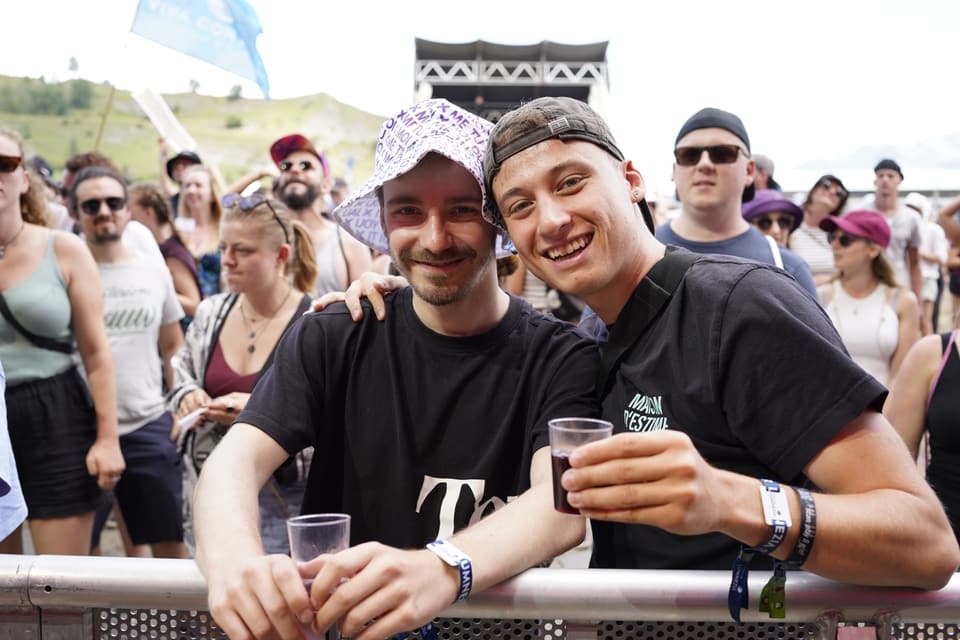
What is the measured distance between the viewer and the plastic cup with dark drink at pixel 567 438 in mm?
1323

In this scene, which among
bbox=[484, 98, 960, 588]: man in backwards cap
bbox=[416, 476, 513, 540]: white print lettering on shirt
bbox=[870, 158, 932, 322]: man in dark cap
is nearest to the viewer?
bbox=[484, 98, 960, 588]: man in backwards cap

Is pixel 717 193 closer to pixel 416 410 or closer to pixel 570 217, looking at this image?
pixel 570 217

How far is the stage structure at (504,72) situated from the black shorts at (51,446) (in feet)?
165

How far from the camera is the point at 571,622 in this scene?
1.36 meters

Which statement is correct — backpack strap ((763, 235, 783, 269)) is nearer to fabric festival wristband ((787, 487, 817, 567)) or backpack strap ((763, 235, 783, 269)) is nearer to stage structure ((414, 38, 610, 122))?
fabric festival wristband ((787, 487, 817, 567))

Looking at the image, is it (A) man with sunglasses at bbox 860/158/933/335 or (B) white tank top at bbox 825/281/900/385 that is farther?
(A) man with sunglasses at bbox 860/158/933/335

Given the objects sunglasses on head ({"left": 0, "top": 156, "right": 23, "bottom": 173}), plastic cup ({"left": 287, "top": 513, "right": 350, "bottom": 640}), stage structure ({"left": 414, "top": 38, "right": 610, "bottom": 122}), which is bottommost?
plastic cup ({"left": 287, "top": 513, "right": 350, "bottom": 640})

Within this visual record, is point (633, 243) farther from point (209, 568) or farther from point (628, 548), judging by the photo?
point (209, 568)

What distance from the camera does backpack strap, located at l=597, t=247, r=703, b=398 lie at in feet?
5.75

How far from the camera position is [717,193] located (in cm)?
385

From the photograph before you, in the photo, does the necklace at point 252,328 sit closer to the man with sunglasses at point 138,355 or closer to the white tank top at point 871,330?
the man with sunglasses at point 138,355

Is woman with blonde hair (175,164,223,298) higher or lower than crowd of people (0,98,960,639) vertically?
higher

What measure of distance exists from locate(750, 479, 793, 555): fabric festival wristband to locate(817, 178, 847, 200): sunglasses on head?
23.8 feet

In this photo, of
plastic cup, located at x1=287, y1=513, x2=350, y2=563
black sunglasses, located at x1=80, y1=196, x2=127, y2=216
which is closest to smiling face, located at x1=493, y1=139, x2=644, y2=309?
plastic cup, located at x1=287, y1=513, x2=350, y2=563
